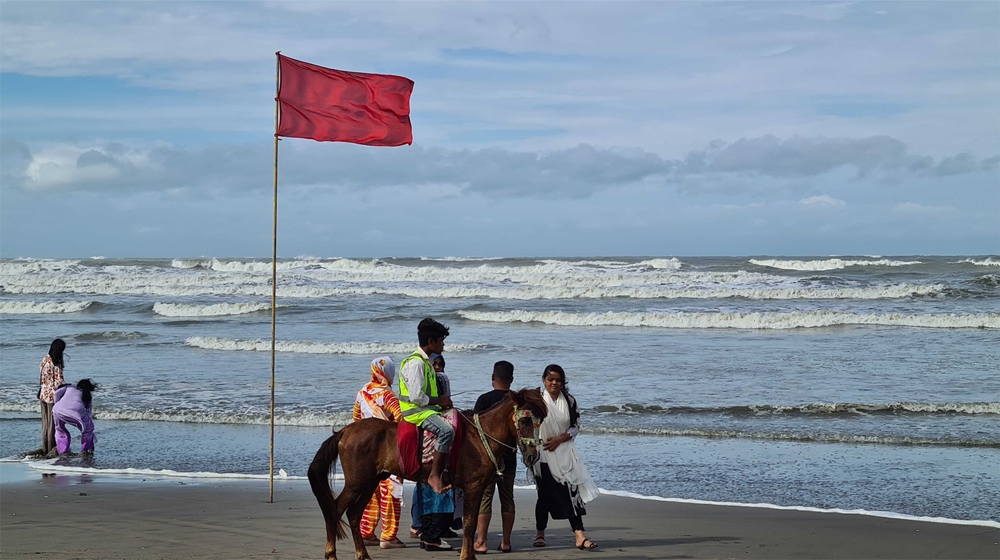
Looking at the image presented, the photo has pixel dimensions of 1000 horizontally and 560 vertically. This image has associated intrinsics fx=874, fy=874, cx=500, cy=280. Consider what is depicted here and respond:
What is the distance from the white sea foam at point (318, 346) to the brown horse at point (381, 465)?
14.4 m

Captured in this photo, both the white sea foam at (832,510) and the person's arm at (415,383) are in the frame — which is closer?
the person's arm at (415,383)

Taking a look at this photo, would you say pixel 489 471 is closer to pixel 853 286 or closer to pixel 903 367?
pixel 903 367

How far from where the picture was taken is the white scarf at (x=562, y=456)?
6613mm

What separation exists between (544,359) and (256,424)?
761 cm

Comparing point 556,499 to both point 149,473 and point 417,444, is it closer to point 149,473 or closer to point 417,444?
point 417,444

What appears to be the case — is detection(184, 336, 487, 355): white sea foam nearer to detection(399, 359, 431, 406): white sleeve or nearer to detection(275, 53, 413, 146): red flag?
detection(275, 53, 413, 146): red flag

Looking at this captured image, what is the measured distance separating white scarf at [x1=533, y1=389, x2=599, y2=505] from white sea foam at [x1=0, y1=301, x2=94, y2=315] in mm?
32151

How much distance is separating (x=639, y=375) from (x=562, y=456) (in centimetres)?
1012

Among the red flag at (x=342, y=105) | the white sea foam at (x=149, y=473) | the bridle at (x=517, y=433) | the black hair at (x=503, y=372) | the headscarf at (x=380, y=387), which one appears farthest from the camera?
the white sea foam at (x=149, y=473)

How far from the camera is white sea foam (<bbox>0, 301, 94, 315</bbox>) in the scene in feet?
112

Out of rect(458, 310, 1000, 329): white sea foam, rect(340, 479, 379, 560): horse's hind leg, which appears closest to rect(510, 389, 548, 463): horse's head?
rect(340, 479, 379, 560): horse's hind leg

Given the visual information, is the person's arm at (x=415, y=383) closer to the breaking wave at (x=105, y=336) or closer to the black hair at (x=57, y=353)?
the black hair at (x=57, y=353)

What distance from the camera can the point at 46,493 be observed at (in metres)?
8.88

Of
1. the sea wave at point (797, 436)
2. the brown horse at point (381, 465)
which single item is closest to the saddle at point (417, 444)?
the brown horse at point (381, 465)
